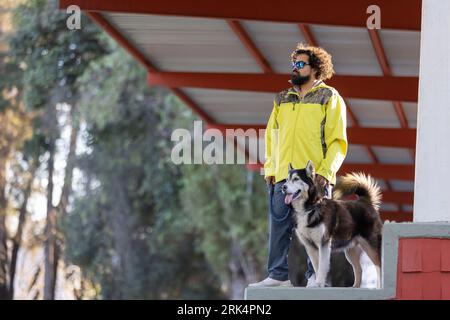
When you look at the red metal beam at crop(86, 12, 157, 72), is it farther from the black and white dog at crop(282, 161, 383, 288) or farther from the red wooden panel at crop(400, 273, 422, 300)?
the red wooden panel at crop(400, 273, 422, 300)

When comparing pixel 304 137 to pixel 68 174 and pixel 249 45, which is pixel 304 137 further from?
pixel 68 174

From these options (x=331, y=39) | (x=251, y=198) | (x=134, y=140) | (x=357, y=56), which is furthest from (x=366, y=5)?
(x=134, y=140)

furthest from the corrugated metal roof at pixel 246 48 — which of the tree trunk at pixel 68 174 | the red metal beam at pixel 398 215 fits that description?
the tree trunk at pixel 68 174

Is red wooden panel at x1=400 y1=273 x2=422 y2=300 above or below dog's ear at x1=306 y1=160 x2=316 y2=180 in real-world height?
below

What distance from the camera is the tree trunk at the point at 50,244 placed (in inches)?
1810

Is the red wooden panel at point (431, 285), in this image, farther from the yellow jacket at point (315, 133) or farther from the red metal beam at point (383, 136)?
the red metal beam at point (383, 136)

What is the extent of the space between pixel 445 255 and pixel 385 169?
20.5 metres

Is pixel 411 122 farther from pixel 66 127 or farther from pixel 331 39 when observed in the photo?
pixel 66 127

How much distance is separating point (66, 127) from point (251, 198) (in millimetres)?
8361

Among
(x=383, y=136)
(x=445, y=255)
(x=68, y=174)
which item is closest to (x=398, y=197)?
(x=383, y=136)

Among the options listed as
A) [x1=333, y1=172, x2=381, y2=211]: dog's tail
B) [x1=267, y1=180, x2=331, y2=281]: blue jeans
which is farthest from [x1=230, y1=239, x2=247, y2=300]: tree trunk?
[x1=267, y1=180, x2=331, y2=281]: blue jeans

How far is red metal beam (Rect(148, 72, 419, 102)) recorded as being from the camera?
20312 mm

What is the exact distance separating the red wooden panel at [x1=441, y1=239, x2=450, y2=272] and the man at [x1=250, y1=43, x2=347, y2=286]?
1.00 meters
